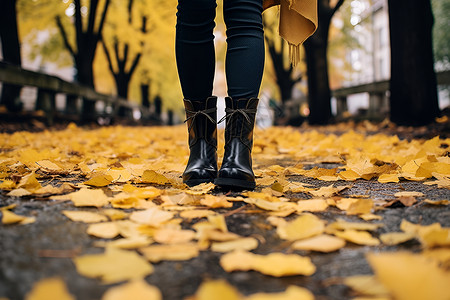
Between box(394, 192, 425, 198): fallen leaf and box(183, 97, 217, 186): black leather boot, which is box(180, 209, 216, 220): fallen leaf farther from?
box(394, 192, 425, 198): fallen leaf

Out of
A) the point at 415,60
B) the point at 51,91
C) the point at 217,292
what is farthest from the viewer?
the point at 51,91

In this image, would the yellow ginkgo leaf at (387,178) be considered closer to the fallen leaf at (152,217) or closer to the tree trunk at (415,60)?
the fallen leaf at (152,217)

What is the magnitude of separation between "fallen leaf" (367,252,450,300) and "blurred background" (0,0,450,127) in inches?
89.9

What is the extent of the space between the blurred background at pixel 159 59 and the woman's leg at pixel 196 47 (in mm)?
1252

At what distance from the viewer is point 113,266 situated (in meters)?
0.74

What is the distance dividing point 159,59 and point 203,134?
52.1 feet

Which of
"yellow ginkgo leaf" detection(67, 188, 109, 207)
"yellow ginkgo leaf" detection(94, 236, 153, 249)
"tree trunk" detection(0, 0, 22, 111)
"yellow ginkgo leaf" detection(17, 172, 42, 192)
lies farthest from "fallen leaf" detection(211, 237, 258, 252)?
"tree trunk" detection(0, 0, 22, 111)

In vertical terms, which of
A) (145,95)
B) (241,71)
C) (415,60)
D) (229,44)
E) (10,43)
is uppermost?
(10,43)

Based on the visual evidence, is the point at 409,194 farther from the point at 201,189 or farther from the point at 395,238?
the point at 201,189

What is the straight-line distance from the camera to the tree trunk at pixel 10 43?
709 cm

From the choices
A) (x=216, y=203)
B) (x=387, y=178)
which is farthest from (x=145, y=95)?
(x=216, y=203)

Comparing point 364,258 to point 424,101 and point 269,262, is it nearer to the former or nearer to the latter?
point 269,262

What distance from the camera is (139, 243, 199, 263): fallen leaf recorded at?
820 mm

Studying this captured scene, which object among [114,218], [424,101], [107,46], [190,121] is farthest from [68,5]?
[114,218]
